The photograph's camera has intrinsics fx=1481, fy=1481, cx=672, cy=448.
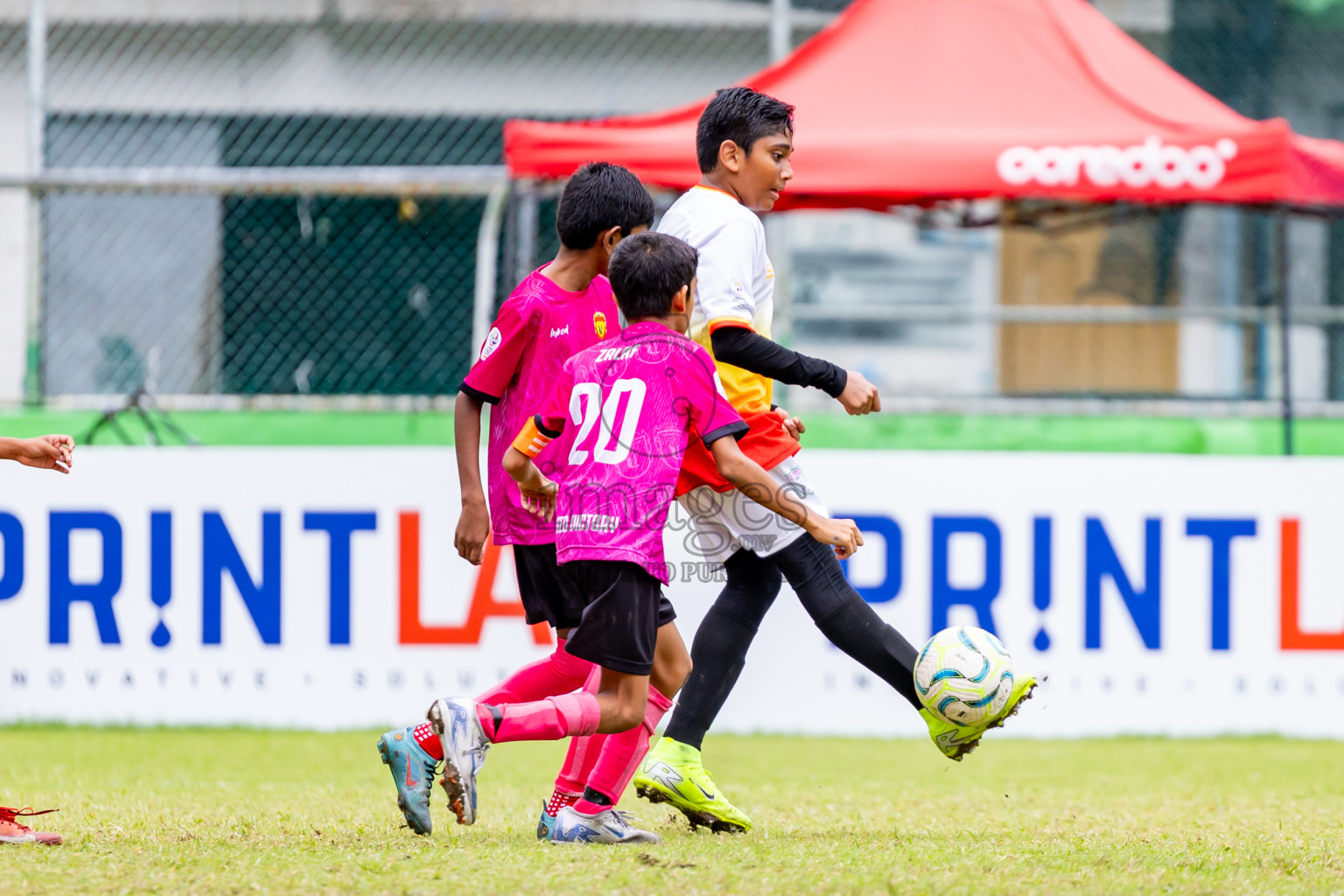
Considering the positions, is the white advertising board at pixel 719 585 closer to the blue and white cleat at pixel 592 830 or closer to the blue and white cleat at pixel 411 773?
the blue and white cleat at pixel 592 830

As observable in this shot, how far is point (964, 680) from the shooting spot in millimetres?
3305

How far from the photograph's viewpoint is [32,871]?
2746 mm

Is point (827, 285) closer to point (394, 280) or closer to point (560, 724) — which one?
point (394, 280)

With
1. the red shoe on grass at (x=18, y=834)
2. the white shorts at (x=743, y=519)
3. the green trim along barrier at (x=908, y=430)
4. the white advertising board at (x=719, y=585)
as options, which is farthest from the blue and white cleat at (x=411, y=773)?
the green trim along barrier at (x=908, y=430)

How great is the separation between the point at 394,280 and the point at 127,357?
1.67 metres

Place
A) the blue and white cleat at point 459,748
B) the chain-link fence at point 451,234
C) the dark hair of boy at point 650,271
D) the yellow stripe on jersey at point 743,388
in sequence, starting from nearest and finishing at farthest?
1. the blue and white cleat at point 459,748
2. the dark hair of boy at point 650,271
3. the yellow stripe on jersey at point 743,388
4. the chain-link fence at point 451,234

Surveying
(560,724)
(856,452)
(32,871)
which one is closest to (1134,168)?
(856,452)

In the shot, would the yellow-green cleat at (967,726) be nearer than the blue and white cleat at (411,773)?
No

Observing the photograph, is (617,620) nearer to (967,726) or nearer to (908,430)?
(967,726)

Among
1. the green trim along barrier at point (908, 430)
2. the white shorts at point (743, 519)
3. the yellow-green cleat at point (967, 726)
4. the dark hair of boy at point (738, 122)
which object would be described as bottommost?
the yellow-green cleat at point (967, 726)

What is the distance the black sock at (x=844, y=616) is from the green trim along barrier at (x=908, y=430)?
2625mm

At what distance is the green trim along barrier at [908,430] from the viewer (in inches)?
240

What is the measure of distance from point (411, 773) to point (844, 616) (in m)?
1.05

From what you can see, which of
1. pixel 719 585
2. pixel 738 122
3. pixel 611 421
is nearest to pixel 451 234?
pixel 719 585
